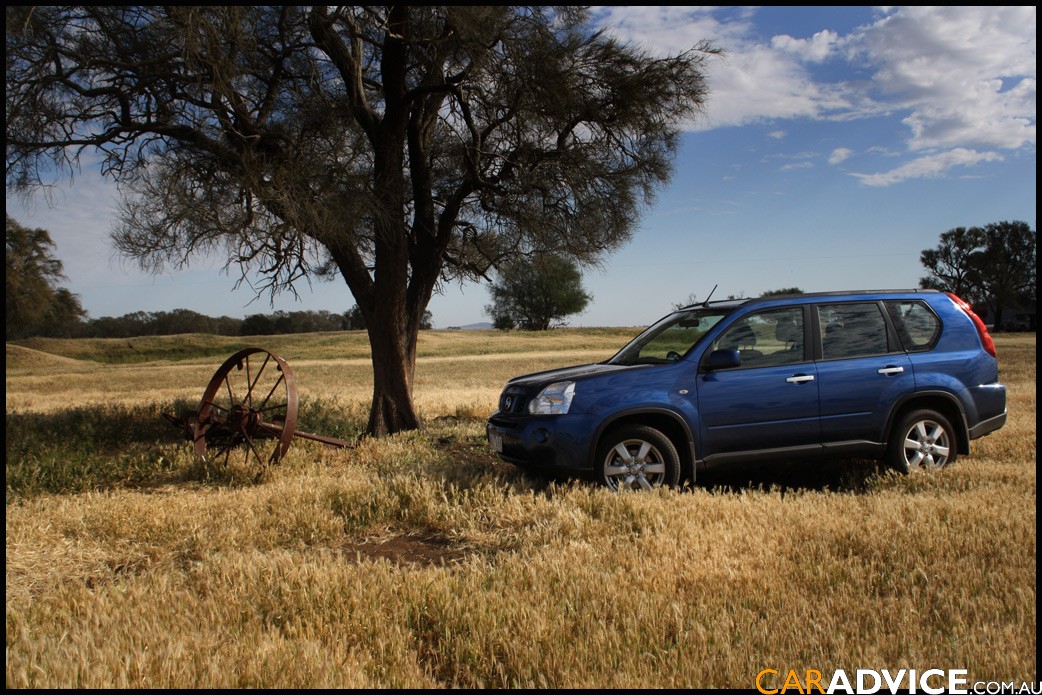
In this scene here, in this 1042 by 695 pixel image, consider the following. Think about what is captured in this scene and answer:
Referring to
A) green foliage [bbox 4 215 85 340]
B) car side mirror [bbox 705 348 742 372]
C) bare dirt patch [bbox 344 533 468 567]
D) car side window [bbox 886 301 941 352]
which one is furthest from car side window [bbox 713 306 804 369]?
green foliage [bbox 4 215 85 340]

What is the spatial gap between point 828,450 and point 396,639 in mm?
5076

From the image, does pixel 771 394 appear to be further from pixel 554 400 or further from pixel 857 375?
pixel 554 400

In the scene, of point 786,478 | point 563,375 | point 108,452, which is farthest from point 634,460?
point 108,452

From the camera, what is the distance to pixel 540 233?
515 inches

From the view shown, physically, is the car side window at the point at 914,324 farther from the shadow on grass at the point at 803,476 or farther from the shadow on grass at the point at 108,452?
the shadow on grass at the point at 108,452

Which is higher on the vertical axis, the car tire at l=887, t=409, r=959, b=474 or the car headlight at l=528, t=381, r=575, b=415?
the car headlight at l=528, t=381, r=575, b=415

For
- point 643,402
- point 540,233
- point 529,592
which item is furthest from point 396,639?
point 540,233

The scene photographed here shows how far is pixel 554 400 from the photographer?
7.07 metres

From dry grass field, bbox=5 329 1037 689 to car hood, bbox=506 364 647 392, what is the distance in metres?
0.98

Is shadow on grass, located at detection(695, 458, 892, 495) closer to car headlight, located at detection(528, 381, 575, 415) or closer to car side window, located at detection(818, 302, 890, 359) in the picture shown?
car side window, located at detection(818, 302, 890, 359)

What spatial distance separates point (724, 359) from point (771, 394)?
0.69 meters

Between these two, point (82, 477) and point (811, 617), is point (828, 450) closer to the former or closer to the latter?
A: point (811, 617)

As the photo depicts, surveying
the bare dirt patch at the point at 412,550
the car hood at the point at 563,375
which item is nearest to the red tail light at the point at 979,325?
→ the car hood at the point at 563,375

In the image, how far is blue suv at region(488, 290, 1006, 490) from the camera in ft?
22.9
